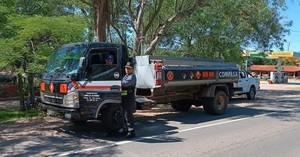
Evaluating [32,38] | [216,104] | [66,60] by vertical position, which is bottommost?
[216,104]

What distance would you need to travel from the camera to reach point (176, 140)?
8984 mm

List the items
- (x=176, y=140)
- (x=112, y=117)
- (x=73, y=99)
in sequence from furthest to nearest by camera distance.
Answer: (x=112, y=117) → (x=176, y=140) → (x=73, y=99)

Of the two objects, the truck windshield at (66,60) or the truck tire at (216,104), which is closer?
the truck windshield at (66,60)

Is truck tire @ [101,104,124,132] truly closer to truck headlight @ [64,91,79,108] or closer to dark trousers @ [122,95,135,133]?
dark trousers @ [122,95,135,133]

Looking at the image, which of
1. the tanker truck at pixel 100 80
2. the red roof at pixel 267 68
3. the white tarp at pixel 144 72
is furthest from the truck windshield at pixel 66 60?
the red roof at pixel 267 68

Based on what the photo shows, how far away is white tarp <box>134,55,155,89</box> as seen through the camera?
1123 centimetres

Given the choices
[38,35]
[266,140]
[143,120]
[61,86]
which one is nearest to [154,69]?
[143,120]

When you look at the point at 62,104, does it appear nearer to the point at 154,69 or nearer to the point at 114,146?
the point at 114,146

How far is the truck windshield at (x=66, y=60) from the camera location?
9.28 meters

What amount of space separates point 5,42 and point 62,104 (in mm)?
5737

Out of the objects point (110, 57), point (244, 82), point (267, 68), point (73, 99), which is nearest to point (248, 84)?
point (244, 82)

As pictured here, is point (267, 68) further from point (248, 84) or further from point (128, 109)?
point (128, 109)

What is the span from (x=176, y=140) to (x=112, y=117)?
1.79m

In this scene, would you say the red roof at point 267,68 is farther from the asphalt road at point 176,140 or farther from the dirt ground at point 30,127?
the dirt ground at point 30,127
